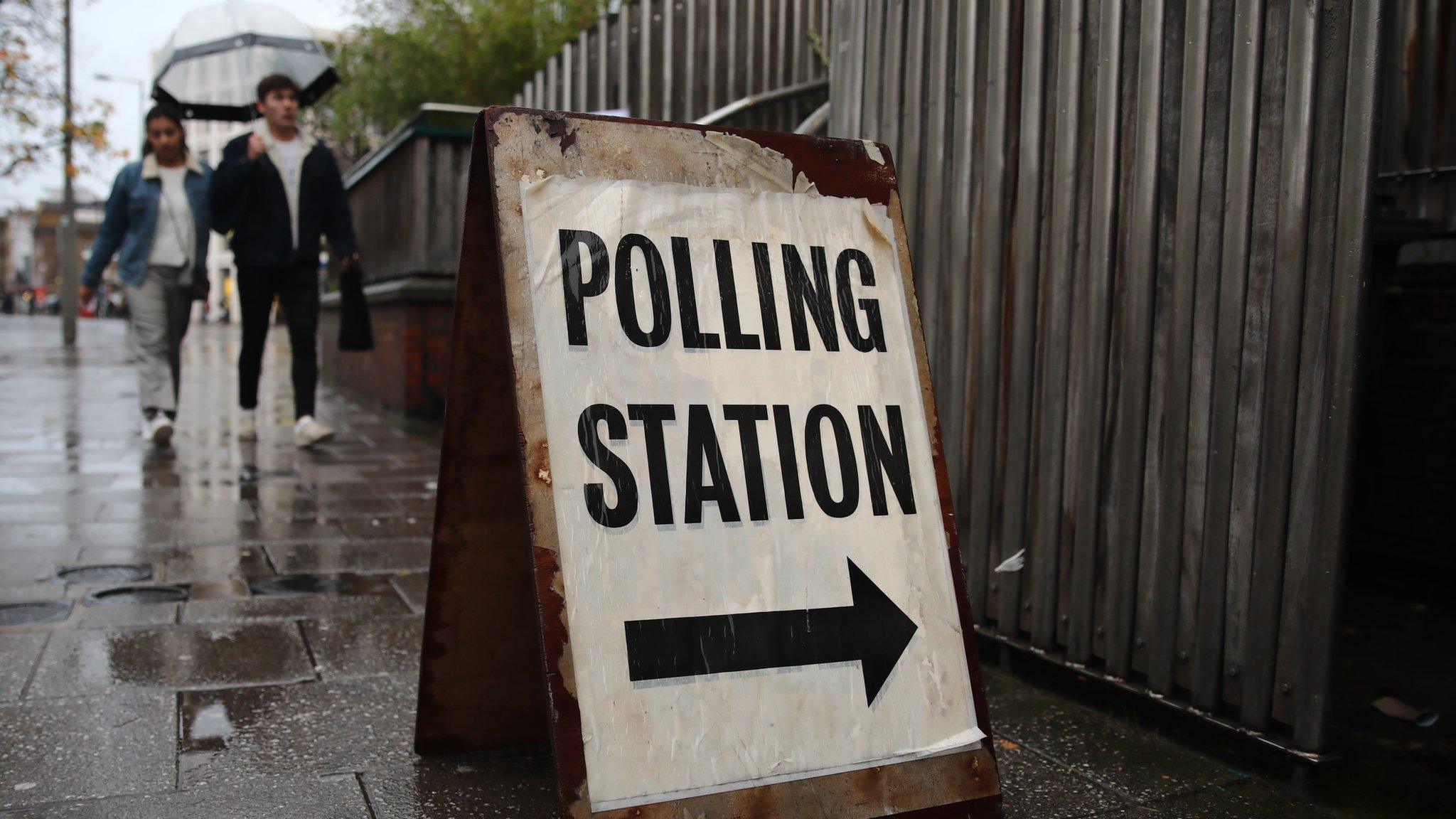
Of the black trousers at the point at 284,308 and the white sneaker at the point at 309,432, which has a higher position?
the black trousers at the point at 284,308

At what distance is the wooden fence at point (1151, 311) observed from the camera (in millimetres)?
2324

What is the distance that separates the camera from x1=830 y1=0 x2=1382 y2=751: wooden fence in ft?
7.63

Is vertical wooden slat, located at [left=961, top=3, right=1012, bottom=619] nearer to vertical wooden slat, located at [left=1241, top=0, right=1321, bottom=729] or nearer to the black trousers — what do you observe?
vertical wooden slat, located at [left=1241, top=0, right=1321, bottom=729]

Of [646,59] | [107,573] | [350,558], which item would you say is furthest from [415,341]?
[107,573]

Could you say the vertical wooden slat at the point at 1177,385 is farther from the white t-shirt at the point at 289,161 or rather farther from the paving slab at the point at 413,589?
the white t-shirt at the point at 289,161

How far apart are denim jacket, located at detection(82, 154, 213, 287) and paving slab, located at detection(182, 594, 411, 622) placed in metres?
3.87

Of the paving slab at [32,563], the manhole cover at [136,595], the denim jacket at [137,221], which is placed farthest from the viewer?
the denim jacket at [137,221]

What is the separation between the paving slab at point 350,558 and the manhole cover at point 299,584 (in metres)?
0.08

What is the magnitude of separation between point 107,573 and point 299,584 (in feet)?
2.23

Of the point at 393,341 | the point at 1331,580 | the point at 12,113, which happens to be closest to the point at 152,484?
the point at 393,341

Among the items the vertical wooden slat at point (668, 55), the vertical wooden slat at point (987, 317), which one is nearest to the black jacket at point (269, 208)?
the vertical wooden slat at point (668, 55)

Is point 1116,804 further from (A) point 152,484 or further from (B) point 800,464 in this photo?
(A) point 152,484

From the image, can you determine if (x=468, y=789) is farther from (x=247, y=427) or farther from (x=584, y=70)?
(x=584, y=70)

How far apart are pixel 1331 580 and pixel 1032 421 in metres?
0.91
